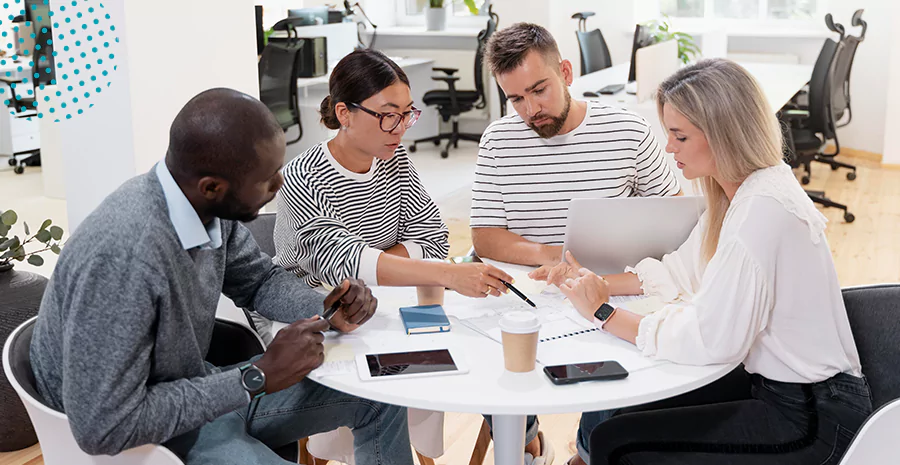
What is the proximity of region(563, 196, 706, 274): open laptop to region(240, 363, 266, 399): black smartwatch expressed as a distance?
2.50 feet

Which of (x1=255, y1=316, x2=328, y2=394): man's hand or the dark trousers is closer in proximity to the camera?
(x1=255, y1=316, x2=328, y2=394): man's hand

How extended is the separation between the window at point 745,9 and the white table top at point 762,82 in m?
1.23

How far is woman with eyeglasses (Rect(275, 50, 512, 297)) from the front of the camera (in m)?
1.96

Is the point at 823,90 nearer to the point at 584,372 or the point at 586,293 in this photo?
the point at 586,293

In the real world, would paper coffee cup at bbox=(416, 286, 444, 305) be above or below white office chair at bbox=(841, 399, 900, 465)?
above

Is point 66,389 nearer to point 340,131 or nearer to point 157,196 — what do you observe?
point 157,196

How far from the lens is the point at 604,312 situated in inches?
67.0

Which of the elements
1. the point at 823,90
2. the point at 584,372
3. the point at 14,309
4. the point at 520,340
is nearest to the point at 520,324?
the point at 520,340

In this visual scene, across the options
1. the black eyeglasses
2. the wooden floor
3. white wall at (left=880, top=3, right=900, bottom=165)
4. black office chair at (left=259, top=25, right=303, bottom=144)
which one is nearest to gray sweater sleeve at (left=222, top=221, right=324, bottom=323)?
the black eyeglasses

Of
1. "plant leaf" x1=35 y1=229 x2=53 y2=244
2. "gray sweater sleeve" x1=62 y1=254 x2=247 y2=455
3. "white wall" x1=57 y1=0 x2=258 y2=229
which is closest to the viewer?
"gray sweater sleeve" x1=62 y1=254 x2=247 y2=455

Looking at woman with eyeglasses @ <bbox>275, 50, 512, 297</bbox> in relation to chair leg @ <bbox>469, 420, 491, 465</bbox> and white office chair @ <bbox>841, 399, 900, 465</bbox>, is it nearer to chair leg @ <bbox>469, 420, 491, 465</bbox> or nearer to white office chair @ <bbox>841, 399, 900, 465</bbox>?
chair leg @ <bbox>469, 420, 491, 465</bbox>

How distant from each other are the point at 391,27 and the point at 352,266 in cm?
677

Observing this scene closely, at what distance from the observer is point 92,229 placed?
4.50 feet

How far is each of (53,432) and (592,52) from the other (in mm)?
5440
